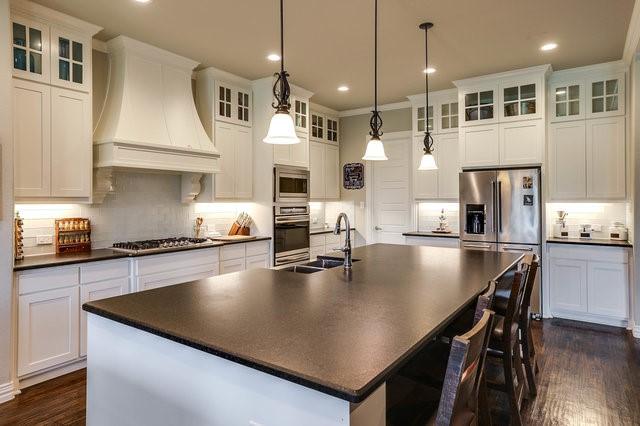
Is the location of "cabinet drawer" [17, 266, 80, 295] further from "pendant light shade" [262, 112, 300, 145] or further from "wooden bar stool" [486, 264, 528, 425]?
"wooden bar stool" [486, 264, 528, 425]

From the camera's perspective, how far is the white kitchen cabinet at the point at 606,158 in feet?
14.3

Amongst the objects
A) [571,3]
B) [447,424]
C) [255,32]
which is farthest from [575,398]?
[255,32]

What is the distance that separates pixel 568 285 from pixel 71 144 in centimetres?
514

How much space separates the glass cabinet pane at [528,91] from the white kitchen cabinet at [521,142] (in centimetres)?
29

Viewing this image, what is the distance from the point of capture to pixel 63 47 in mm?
3268

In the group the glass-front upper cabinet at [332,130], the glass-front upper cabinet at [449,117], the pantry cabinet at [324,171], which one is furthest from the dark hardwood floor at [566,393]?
the glass-front upper cabinet at [332,130]

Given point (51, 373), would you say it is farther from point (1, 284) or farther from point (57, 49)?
point (57, 49)

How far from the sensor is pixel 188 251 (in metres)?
3.92

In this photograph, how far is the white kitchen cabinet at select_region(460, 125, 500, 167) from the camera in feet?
15.8

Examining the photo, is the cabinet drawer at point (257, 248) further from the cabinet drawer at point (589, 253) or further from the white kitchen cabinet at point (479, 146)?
the cabinet drawer at point (589, 253)

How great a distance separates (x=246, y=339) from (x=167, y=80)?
3461 mm

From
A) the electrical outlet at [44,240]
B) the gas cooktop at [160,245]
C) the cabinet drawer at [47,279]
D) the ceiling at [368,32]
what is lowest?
the cabinet drawer at [47,279]

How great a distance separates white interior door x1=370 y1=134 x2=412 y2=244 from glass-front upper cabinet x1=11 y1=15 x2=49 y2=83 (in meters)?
4.41

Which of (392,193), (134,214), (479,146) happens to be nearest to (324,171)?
(392,193)
